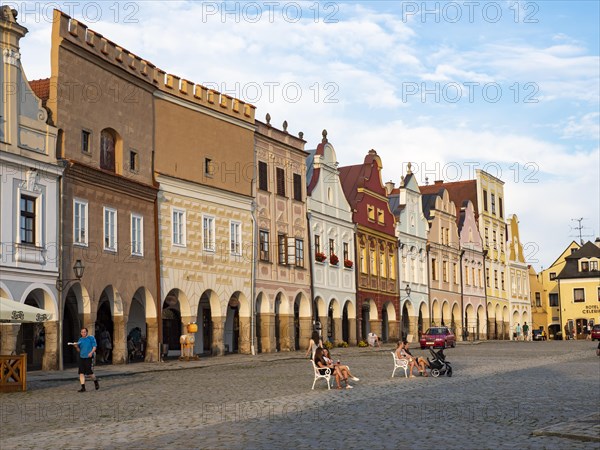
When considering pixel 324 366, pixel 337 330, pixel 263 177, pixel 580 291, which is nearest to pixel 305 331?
pixel 337 330

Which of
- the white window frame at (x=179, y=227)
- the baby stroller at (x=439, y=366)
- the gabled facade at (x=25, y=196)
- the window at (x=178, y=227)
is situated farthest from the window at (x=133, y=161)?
the baby stroller at (x=439, y=366)

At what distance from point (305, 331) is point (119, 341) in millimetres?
16893

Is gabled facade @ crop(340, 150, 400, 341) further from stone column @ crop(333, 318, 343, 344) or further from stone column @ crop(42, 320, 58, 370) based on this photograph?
stone column @ crop(42, 320, 58, 370)

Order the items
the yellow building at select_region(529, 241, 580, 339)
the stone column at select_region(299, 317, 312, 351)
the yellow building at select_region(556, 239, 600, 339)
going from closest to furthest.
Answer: the stone column at select_region(299, 317, 312, 351), the yellow building at select_region(556, 239, 600, 339), the yellow building at select_region(529, 241, 580, 339)

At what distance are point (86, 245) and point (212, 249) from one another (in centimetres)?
956

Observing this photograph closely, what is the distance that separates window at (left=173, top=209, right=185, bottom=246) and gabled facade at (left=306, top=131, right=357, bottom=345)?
40.1 feet

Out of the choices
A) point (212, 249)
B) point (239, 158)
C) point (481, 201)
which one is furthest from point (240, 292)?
point (481, 201)

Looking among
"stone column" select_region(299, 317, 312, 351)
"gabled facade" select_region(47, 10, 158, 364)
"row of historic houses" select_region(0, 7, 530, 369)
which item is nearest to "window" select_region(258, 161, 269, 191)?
"row of historic houses" select_region(0, 7, 530, 369)

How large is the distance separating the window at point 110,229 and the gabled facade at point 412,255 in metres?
31.5

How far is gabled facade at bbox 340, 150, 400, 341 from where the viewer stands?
6041 centimetres

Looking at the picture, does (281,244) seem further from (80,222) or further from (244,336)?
(80,222)

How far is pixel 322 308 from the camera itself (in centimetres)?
5450

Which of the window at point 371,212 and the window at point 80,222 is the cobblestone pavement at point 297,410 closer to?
the window at point 80,222

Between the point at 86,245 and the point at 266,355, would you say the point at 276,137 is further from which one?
the point at 86,245
